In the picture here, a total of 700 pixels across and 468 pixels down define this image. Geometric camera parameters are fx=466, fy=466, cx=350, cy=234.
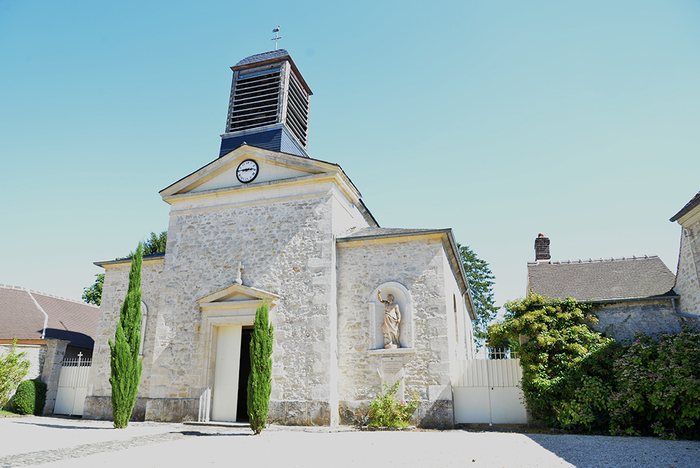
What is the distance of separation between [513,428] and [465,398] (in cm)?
119

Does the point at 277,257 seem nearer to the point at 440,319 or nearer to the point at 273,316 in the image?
the point at 273,316

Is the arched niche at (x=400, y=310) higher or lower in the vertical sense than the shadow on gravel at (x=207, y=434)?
higher

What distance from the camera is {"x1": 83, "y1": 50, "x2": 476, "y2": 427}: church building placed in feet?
35.7

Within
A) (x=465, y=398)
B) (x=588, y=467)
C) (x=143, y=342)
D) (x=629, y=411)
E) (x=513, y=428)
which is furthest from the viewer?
(x=143, y=342)

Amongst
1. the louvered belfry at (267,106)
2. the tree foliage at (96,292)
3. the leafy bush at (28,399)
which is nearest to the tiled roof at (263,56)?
the louvered belfry at (267,106)

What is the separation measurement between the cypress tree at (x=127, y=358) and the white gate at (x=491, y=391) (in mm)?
7422

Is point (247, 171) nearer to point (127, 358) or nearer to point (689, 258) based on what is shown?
point (127, 358)

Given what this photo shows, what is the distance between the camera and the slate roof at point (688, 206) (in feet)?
30.7

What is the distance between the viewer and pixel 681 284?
35.3ft

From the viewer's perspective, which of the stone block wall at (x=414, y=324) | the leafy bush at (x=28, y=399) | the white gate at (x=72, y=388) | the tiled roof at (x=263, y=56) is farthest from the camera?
the tiled roof at (x=263, y=56)

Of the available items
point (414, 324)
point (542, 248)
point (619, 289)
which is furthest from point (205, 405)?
point (542, 248)

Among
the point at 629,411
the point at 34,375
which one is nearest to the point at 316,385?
the point at 629,411

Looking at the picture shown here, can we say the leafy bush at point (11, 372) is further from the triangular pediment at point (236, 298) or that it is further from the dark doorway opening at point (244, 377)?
the dark doorway opening at point (244, 377)

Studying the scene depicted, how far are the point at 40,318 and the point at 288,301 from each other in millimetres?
10907
